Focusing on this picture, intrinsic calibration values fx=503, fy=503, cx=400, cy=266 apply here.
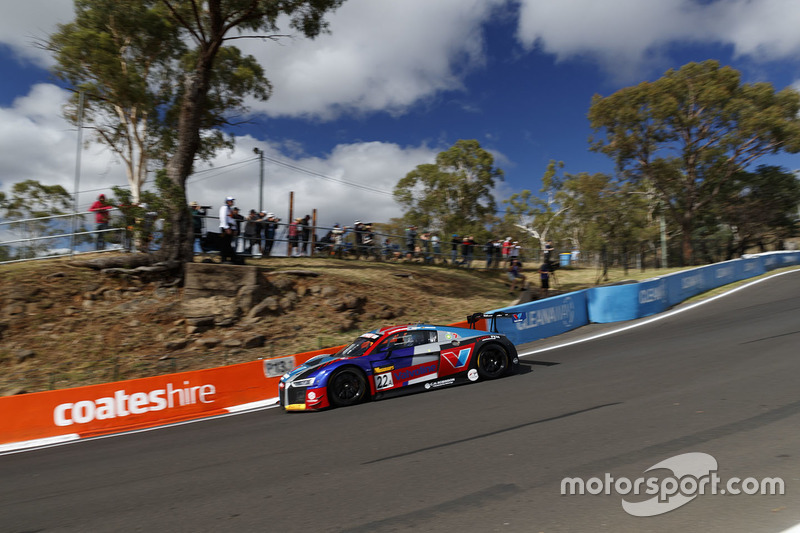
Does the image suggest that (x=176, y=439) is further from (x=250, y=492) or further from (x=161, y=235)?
(x=161, y=235)

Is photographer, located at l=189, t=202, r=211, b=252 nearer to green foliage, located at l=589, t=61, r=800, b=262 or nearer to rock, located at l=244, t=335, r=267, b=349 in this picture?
rock, located at l=244, t=335, r=267, b=349

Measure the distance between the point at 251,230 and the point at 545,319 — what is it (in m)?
11.7

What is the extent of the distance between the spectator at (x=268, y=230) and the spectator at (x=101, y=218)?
5.55m

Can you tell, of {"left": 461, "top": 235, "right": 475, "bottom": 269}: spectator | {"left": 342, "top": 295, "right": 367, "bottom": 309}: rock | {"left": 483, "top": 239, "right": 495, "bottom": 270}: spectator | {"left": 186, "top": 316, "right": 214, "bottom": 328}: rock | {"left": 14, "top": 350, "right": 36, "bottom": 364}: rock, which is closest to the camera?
{"left": 14, "top": 350, "right": 36, "bottom": 364}: rock

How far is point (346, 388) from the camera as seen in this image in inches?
357

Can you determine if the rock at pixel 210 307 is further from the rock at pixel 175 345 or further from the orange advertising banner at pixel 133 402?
the orange advertising banner at pixel 133 402

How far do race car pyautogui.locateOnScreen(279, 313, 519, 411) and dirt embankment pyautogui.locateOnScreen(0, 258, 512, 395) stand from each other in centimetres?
594

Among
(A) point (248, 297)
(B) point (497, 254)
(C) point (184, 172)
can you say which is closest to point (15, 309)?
(A) point (248, 297)

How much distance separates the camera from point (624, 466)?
454 centimetres

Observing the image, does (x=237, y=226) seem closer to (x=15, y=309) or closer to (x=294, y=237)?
(x=294, y=237)

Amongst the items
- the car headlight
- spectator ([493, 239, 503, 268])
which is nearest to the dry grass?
the car headlight

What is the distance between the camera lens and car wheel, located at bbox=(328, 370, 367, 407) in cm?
895

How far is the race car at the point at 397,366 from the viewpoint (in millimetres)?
8992

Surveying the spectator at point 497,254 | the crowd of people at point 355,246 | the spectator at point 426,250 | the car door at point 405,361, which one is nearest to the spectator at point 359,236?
the crowd of people at point 355,246
